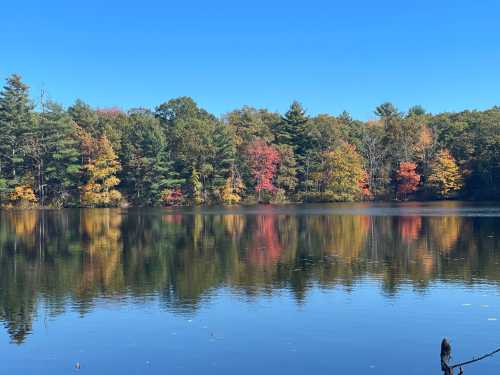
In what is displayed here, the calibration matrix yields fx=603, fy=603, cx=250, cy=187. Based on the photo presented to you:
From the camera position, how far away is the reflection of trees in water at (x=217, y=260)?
16.2 m

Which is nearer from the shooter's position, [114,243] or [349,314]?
[349,314]

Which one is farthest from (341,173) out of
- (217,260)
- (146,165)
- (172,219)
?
(217,260)

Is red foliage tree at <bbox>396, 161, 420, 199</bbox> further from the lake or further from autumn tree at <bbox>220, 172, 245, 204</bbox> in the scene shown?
the lake

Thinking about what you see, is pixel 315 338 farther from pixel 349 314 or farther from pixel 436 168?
pixel 436 168

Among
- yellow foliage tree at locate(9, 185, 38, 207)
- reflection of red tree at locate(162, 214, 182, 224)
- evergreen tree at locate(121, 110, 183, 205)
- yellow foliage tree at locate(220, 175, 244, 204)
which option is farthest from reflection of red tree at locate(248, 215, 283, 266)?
yellow foliage tree at locate(9, 185, 38, 207)

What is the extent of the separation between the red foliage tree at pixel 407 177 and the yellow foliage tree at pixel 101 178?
35395 millimetres

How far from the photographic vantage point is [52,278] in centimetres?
1878

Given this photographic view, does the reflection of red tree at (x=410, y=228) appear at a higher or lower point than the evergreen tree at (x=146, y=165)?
lower

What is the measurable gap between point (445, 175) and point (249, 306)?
216ft

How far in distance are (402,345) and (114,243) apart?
2013 centimetres

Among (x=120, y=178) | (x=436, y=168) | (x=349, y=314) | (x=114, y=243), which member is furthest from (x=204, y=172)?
(x=349, y=314)

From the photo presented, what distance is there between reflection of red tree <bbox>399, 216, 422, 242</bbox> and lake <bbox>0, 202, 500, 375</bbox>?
1475mm

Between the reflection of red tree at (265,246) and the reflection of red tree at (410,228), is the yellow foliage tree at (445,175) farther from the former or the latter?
the reflection of red tree at (265,246)

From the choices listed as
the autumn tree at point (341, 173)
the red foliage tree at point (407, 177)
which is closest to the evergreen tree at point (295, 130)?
the autumn tree at point (341, 173)
